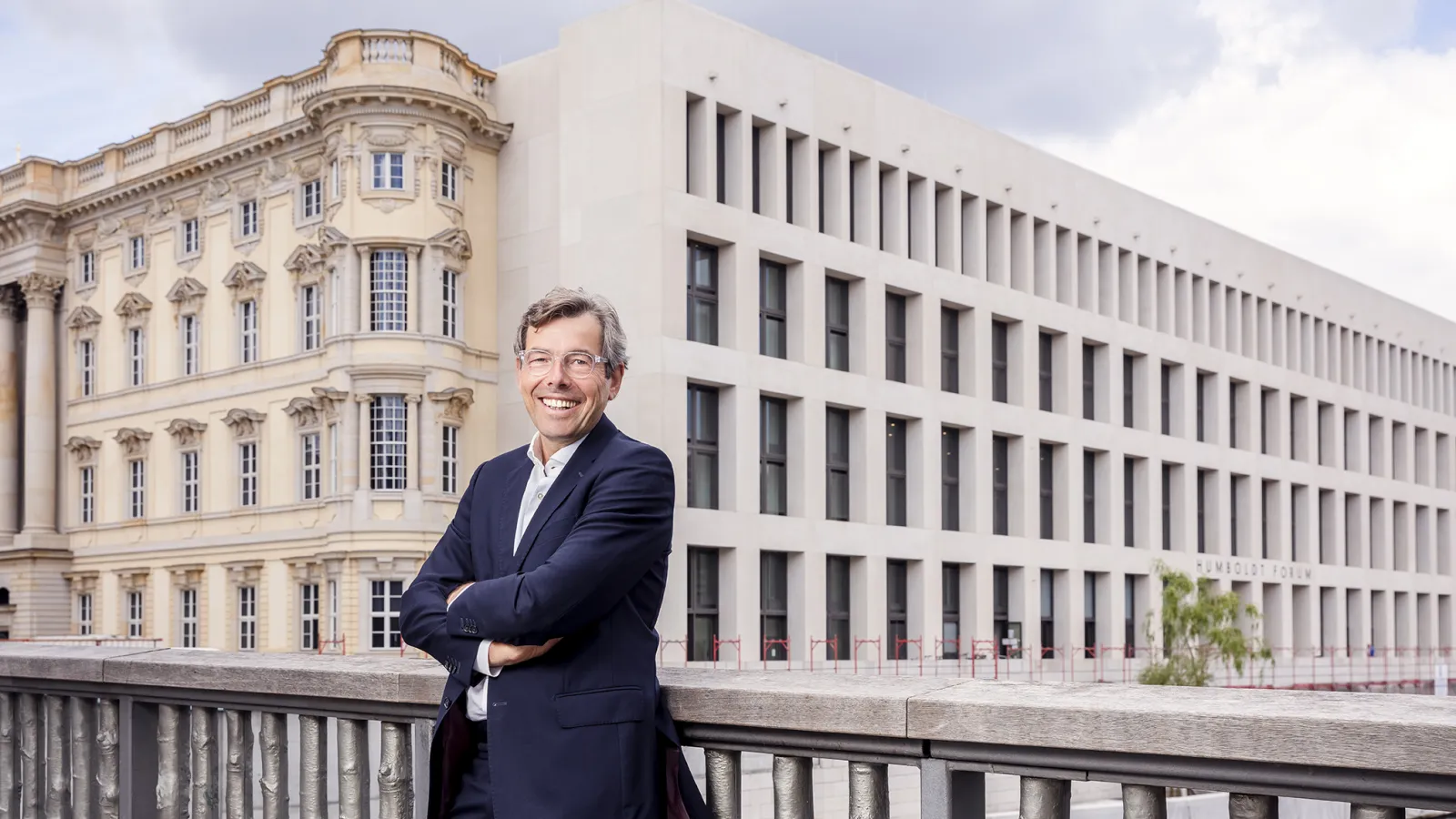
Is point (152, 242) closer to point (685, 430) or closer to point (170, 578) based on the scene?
point (170, 578)

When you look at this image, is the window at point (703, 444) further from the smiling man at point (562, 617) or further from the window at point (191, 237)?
the smiling man at point (562, 617)

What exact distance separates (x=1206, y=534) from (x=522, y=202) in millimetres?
29112

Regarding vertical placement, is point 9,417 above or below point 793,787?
above

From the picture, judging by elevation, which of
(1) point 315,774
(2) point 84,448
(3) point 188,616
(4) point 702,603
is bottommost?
(3) point 188,616

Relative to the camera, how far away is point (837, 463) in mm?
45375

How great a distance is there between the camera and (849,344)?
4572cm

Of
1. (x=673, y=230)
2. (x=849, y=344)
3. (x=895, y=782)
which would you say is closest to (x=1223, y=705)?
(x=895, y=782)

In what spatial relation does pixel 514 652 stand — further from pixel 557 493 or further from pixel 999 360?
pixel 999 360

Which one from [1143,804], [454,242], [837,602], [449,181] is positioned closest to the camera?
[1143,804]

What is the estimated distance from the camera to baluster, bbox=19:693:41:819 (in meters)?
6.95

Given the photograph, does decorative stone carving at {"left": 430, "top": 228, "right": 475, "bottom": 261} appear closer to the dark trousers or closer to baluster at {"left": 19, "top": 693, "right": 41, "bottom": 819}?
baluster at {"left": 19, "top": 693, "right": 41, "bottom": 819}

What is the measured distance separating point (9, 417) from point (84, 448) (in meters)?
5.81

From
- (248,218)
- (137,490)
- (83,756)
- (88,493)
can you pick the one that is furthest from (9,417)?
(83,756)

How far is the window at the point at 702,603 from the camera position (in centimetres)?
4066
